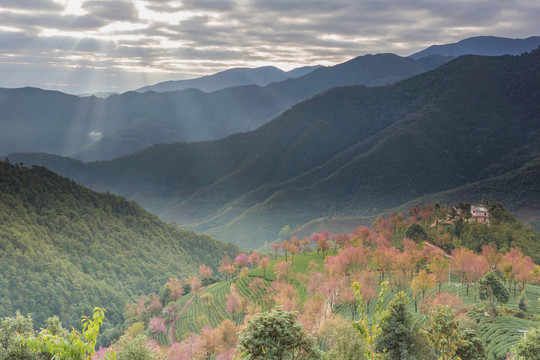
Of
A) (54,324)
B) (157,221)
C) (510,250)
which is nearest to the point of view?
(54,324)

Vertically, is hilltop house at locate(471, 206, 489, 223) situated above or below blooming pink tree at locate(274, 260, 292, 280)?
above

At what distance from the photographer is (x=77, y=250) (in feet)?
395

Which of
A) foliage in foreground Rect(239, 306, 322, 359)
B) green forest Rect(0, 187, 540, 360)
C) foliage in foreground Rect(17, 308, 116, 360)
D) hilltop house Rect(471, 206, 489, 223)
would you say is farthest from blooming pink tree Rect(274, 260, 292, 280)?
foliage in foreground Rect(17, 308, 116, 360)

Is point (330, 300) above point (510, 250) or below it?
below

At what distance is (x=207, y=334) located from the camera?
5184 cm

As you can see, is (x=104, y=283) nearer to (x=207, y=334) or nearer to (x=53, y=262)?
(x=53, y=262)

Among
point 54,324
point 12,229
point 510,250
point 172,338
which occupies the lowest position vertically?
point 172,338

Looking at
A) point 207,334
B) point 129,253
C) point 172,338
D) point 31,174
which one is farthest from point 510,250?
point 31,174

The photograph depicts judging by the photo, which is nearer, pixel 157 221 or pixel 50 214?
pixel 50 214

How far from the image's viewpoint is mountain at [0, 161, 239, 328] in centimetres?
9656

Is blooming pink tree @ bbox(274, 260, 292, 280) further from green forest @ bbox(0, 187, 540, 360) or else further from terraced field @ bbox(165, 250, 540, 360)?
terraced field @ bbox(165, 250, 540, 360)

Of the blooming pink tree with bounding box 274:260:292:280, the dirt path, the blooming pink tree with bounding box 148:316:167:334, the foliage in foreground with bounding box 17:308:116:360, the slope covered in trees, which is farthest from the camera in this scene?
the blooming pink tree with bounding box 274:260:292:280

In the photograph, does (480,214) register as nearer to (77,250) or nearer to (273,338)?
(273,338)

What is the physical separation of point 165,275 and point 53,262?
35.7 meters
